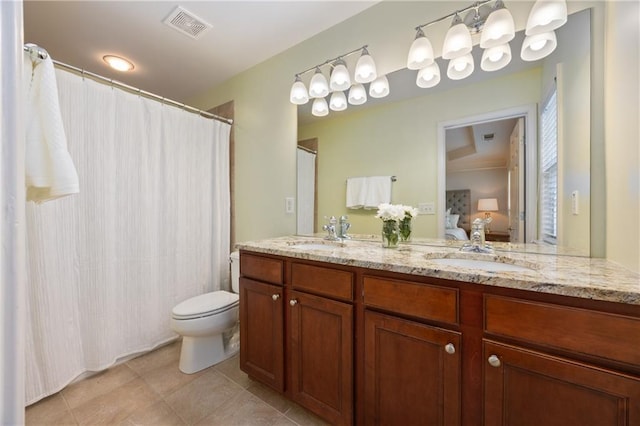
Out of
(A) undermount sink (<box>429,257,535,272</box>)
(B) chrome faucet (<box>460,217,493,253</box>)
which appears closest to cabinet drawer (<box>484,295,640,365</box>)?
(A) undermount sink (<box>429,257,535,272</box>)

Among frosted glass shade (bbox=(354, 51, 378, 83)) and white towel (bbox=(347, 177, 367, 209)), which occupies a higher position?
frosted glass shade (bbox=(354, 51, 378, 83))

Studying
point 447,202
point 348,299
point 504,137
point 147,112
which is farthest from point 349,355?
point 147,112

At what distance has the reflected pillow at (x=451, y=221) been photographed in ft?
4.65

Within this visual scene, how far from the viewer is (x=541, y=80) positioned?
1.21 m

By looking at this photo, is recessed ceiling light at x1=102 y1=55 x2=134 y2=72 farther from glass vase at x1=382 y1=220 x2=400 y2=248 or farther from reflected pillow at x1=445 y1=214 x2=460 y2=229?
reflected pillow at x1=445 y1=214 x2=460 y2=229

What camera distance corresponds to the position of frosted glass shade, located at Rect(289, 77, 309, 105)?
6.05ft

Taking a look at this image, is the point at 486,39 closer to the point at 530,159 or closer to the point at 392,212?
the point at 530,159

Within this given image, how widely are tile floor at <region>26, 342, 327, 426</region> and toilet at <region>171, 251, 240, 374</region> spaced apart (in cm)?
7

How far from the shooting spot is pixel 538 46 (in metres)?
1.18

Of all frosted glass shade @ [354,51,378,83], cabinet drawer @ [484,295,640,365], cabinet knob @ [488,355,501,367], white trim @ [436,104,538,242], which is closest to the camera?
cabinet drawer @ [484,295,640,365]

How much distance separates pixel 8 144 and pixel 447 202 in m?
1.57

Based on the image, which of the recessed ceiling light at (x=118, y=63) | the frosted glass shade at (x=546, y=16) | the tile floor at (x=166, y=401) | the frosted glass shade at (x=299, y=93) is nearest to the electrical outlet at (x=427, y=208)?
the frosted glass shade at (x=546, y=16)

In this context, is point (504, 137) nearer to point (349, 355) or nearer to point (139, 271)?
point (349, 355)

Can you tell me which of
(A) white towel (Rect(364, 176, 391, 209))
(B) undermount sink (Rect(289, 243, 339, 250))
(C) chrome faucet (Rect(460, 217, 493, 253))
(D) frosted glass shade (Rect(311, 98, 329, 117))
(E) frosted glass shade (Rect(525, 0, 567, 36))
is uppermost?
(E) frosted glass shade (Rect(525, 0, 567, 36))
